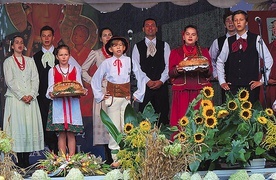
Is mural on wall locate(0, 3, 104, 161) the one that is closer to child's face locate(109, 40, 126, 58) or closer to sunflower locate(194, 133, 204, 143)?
child's face locate(109, 40, 126, 58)

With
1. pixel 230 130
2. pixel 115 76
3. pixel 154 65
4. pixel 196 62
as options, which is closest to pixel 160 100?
pixel 154 65

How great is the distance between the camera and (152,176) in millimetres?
4520

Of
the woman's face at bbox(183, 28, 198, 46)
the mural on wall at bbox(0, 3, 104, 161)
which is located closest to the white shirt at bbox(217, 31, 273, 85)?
the woman's face at bbox(183, 28, 198, 46)

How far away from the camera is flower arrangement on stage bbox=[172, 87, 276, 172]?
215 inches

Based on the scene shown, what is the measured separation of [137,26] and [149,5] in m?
0.56

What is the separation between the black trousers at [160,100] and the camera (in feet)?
28.4

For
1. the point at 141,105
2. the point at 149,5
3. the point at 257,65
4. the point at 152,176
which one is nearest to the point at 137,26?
the point at 149,5

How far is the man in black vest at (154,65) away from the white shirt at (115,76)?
1.70 feet

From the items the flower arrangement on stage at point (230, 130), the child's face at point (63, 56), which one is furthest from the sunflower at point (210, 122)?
the child's face at point (63, 56)

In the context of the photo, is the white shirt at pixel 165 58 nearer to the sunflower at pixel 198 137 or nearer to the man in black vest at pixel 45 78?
the man in black vest at pixel 45 78

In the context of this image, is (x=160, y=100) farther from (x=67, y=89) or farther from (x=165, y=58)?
(x=67, y=89)

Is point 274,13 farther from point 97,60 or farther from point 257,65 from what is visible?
point 97,60

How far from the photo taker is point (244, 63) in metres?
8.19

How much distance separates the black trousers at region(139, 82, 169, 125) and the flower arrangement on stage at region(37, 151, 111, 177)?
2487 mm
